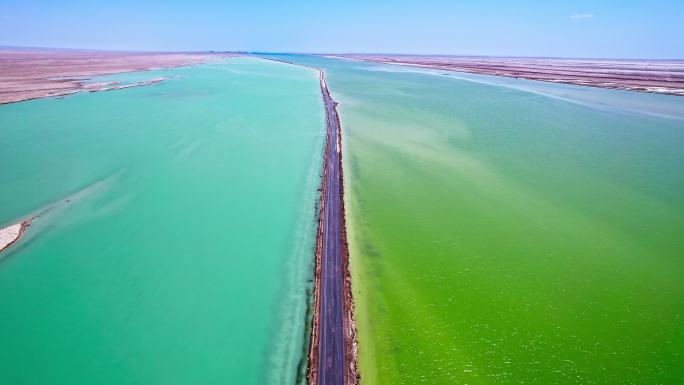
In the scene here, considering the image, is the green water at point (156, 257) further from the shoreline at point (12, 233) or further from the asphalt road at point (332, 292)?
the asphalt road at point (332, 292)

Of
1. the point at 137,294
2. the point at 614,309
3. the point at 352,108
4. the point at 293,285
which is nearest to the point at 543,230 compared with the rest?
the point at 614,309

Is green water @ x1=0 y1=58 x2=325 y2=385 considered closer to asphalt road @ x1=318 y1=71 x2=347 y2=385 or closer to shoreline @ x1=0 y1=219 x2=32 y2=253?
shoreline @ x1=0 y1=219 x2=32 y2=253

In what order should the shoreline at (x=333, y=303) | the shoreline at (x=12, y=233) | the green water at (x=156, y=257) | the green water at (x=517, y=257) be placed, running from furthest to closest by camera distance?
1. the shoreline at (x=12, y=233)
2. the green water at (x=156, y=257)
3. the green water at (x=517, y=257)
4. the shoreline at (x=333, y=303)

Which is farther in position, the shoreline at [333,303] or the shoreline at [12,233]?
the shoreline at [12,233]

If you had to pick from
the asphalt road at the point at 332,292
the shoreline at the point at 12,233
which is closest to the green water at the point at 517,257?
the asphalt road at the point at 332,292

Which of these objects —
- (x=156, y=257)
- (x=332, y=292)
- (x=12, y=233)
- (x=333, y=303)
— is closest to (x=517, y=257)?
(x=332, y=292)

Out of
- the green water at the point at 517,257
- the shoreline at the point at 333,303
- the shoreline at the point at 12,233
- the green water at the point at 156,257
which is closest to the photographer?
the shoreline at the point at 333,303

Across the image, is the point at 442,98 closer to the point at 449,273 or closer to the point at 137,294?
the point at 449,273
